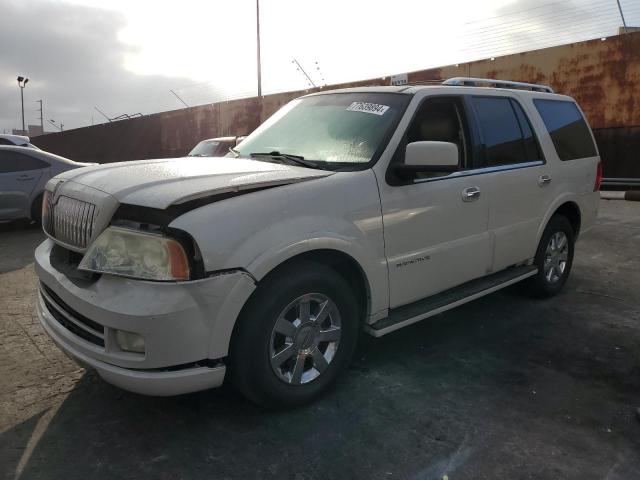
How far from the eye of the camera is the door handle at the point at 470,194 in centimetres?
359

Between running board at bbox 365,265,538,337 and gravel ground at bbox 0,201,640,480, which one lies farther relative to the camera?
running board at bbox 365,265,538,337

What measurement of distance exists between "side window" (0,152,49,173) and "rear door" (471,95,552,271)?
746 centimetres

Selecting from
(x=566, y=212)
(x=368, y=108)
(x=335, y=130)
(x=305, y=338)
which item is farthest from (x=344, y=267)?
(x=566, y=212)

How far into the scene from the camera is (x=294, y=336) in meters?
2.77

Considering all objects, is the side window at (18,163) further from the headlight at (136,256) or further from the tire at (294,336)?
the tire at (294,336)

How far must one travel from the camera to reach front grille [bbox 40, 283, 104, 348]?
251 centimetres

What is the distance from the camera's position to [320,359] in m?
2.93

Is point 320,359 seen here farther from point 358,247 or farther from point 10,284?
point 10,284

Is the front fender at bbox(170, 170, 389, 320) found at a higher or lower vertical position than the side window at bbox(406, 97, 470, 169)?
lower

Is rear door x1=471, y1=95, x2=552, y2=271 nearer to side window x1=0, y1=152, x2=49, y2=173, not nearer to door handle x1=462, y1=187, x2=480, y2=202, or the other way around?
door handle x1=462, y1=187, x2=480, y2=202

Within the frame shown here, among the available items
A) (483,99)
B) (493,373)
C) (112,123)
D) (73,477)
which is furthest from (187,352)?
(112,123)

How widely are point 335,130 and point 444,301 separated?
1.35 meters

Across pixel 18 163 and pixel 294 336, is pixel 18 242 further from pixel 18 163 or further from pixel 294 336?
pixel 294 336

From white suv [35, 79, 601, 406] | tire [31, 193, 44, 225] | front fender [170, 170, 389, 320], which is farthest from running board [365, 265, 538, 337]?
tire [31, 193, 44, 225]
